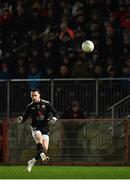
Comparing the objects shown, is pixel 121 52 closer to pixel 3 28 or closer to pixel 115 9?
pixel 115 9

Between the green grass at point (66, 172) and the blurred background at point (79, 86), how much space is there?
2.71 ft

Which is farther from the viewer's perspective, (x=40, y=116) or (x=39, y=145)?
(x=40, y=116)

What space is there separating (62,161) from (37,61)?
8.79ft

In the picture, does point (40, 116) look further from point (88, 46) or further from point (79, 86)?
point (88, 46)

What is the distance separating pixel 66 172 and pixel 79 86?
3.26 m

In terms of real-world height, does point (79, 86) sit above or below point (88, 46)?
below

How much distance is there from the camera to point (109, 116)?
17.4 meters

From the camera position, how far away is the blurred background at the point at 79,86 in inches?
665

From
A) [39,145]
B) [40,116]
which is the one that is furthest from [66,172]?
[40,116]

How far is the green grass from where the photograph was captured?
1348 cm

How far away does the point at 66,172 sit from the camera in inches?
577

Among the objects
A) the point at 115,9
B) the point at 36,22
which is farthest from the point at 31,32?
the point at 115,9

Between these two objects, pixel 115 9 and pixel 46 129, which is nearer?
pixel 46 129

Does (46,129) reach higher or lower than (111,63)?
lower
